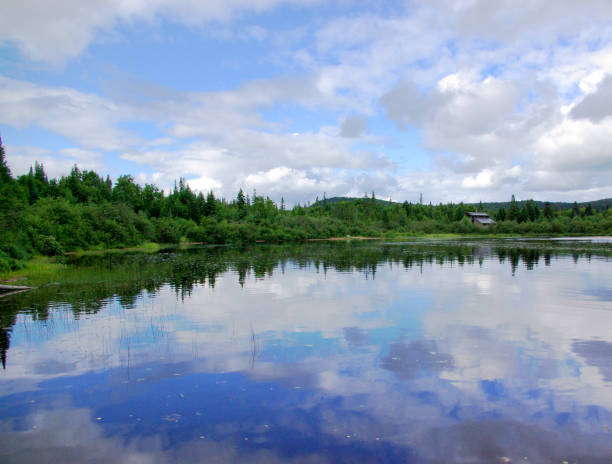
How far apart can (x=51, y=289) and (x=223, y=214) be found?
108521mm

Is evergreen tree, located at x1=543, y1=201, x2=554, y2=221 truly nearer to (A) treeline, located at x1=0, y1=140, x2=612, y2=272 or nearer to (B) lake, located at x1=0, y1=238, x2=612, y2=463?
(A) treeline, located at x1=0, y1=140, x2=612, y2=272

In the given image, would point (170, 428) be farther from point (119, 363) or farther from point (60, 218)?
point (60, 218)

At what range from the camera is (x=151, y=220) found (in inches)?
4370

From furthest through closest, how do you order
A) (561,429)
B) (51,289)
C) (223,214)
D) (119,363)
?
1. (223,214)
2. (51,289)
3. (119,363)
4. (561,429)

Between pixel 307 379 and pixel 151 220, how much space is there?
10577 centimetres

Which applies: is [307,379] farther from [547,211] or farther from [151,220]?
[547,211]

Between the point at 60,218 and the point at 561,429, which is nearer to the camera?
the point at 561,429

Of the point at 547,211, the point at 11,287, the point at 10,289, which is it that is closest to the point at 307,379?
the point at 10,289

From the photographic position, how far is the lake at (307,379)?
9.56 m

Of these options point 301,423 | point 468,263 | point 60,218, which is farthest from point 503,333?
point 60,218

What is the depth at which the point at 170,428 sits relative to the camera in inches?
409

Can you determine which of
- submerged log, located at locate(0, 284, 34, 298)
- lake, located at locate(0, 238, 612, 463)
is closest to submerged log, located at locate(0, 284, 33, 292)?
submerged log, located at locate(0, 284, 34, 298)

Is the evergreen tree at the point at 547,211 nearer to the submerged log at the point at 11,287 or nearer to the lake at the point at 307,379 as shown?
the lake at the point at 307,379

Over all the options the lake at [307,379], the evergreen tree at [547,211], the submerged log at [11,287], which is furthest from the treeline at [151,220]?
the lake at [307,379]
